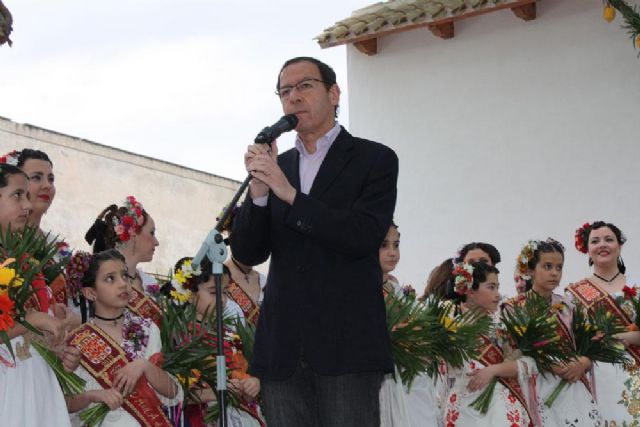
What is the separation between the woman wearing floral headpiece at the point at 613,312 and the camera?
668cm

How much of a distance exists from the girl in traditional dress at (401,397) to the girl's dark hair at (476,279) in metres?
0.26

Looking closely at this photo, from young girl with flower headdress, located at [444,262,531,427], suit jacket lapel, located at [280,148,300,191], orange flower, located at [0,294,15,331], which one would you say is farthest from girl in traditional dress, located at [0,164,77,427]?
young girl with flower headdress, located at [444,262,531,427]

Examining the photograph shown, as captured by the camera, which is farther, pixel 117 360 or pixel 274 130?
pixel 117 360

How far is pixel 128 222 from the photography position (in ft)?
17.9

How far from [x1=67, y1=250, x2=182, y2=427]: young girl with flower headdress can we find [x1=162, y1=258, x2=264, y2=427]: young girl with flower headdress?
11.2 inches

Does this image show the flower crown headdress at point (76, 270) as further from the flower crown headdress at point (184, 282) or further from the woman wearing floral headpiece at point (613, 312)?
the woman wearing floral headpiece at point (613, 312)

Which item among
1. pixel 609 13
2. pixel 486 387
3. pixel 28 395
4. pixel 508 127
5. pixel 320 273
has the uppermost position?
pixel 609 13

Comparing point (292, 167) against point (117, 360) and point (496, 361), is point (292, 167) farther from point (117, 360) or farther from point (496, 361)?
point (496, 361)

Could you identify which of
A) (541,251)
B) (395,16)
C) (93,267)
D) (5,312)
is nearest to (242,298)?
(93,267)

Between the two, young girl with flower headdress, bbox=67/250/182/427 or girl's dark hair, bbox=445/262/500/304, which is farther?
girl's dark hair, bbox=445/262/500/304

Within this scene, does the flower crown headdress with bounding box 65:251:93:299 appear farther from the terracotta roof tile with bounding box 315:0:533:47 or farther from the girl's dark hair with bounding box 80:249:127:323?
the terracotta roof tile with bounding box 315:0:533:47

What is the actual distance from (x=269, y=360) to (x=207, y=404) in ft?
6.57

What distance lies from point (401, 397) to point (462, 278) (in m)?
0.99

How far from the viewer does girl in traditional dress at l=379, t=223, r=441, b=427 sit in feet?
17.1
